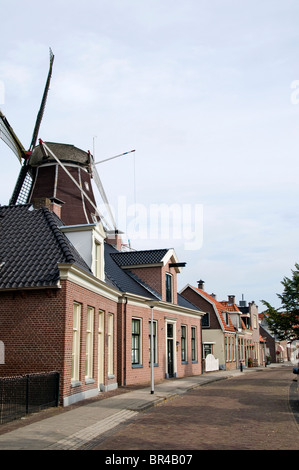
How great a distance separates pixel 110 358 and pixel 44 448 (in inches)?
453

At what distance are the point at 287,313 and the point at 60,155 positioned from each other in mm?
19575

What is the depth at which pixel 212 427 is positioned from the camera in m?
10.6

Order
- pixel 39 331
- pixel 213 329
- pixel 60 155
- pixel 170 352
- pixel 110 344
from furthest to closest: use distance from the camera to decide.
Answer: pixel 213 329 → pixel 60 155 → pixel 170 352 → pixel 110 344 → pixel 39 331

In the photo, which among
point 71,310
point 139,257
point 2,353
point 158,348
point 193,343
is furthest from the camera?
point 193,343

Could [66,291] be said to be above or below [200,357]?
above

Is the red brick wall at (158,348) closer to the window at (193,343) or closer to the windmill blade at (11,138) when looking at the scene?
the window at (193,343)

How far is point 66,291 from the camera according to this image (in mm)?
14078

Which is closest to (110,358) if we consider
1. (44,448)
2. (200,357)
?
(44,448)

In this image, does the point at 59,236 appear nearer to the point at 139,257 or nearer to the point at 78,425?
the point at 78,425

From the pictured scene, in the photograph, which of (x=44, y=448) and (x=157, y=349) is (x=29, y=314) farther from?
(x=157, y=349)

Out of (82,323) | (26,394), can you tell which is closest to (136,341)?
(82,323)

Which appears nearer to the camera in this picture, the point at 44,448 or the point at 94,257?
the point at 44,448

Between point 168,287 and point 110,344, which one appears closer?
point 110,344
